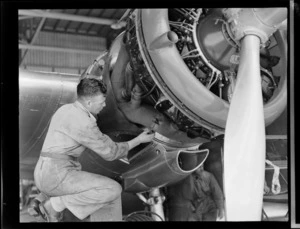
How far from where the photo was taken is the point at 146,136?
2.97 meters

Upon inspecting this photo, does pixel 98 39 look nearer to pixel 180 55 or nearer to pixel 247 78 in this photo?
pixel 180 55

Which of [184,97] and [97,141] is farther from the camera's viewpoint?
[97,141]

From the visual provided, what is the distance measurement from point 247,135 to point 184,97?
345mm

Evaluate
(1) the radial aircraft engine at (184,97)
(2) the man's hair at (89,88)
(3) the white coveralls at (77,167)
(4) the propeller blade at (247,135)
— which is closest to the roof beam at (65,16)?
(1) the radial aircraft engine at (184,97)

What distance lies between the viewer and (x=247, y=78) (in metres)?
2.74

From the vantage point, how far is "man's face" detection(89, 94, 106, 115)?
2.94m

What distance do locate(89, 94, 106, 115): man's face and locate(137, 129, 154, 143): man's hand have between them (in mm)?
242

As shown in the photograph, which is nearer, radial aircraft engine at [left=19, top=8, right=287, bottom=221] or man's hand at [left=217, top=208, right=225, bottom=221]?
radial aircraft engine at [left=19, top=8, right=287, bottom=221]

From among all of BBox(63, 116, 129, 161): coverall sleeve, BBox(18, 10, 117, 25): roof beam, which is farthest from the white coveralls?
BBox(18, 10, 117, 25): roof beam

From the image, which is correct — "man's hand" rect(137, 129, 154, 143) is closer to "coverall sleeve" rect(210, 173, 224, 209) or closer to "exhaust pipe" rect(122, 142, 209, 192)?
"exhaust pipe" rect(122, 142, 209, 192)

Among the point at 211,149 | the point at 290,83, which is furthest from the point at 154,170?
the point at 290,83

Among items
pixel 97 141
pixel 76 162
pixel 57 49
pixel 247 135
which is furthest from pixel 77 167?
pixel 247 135

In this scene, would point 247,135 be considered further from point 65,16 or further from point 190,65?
point 65,16
